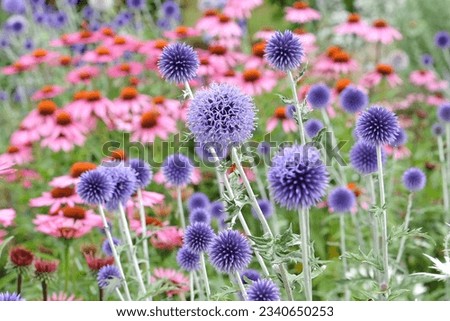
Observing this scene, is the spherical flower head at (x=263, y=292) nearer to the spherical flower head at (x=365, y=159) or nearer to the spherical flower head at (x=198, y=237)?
the spherical flower head at (x=198, y=237)

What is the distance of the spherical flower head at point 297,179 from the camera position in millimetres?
1098

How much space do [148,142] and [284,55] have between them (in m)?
1.57

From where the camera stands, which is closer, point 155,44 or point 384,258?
point 384,258

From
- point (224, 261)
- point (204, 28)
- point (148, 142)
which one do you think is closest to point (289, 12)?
point (204, 28)

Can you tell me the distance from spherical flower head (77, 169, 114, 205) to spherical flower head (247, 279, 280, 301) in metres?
0.47

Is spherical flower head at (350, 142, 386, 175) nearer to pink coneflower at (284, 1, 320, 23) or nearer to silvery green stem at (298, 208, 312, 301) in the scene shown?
silvery green stem at (298, 208, 312, 301)

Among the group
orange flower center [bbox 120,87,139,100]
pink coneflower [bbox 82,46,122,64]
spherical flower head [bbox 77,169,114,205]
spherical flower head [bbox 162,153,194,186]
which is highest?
pink coneflower [bbox 82,46,122,64]

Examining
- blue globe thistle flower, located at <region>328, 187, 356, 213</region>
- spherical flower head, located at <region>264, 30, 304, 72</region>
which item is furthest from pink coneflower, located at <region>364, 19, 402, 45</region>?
spherical flower head, located at <region>264, 30, 304, 72</region>

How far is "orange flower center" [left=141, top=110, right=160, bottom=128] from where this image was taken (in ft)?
9.27

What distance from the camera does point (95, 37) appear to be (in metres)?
3.66

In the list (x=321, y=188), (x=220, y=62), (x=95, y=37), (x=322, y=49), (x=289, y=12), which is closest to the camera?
(x=321, y=188)

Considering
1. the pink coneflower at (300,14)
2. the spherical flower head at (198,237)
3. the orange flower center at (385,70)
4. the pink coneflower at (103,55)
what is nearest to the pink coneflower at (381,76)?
the orange flower center at (385,70)

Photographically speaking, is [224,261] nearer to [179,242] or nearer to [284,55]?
[284,55]

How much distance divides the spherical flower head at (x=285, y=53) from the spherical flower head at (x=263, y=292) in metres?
0.49
